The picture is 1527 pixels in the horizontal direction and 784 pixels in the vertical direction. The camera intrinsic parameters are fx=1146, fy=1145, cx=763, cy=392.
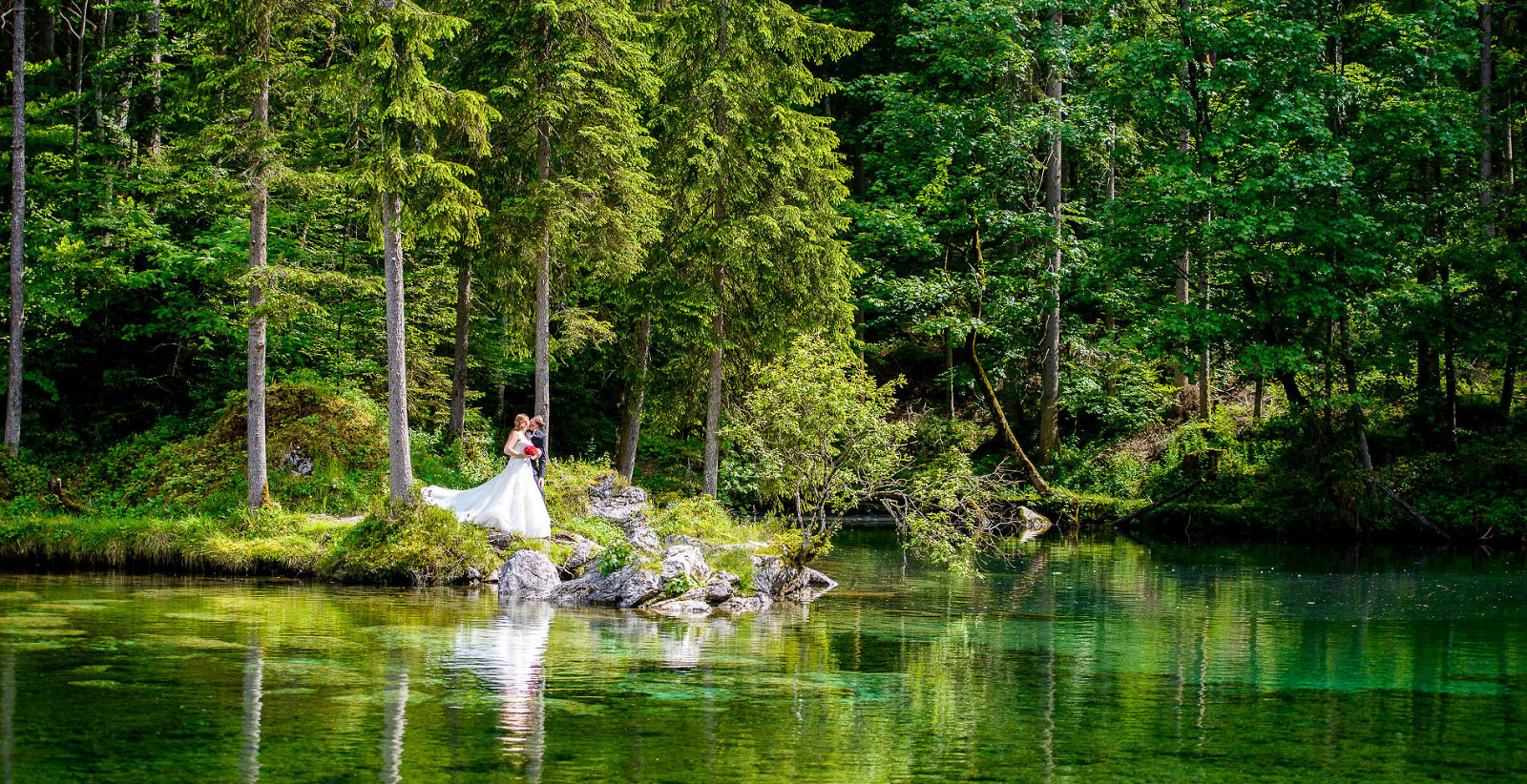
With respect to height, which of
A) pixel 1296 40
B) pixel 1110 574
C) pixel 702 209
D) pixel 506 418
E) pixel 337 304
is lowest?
pixel 1110 574

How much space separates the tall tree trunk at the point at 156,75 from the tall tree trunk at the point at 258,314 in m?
5.67

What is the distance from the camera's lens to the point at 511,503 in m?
18.7

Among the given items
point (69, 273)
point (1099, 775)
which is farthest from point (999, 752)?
point (69, 273)

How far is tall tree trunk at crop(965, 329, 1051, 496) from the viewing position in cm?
3084

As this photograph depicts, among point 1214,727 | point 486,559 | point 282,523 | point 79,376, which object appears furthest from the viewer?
point 79,376

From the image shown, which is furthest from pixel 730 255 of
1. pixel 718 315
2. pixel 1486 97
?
pixel 1486 97

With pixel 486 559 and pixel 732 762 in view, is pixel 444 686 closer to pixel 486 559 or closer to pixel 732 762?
pixel 732 762

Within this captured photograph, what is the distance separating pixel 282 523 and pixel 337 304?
23.0ft

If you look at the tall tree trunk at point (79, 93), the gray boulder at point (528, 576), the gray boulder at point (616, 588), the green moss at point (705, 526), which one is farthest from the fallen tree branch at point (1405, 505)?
the tall tree trunk at point (79, 93)

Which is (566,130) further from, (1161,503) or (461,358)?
(1161,503)

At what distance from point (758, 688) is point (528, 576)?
7.70 metres

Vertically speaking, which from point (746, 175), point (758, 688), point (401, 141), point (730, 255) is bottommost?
point (758, 688)

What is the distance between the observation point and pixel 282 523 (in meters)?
19.2

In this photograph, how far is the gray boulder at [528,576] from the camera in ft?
54.5
